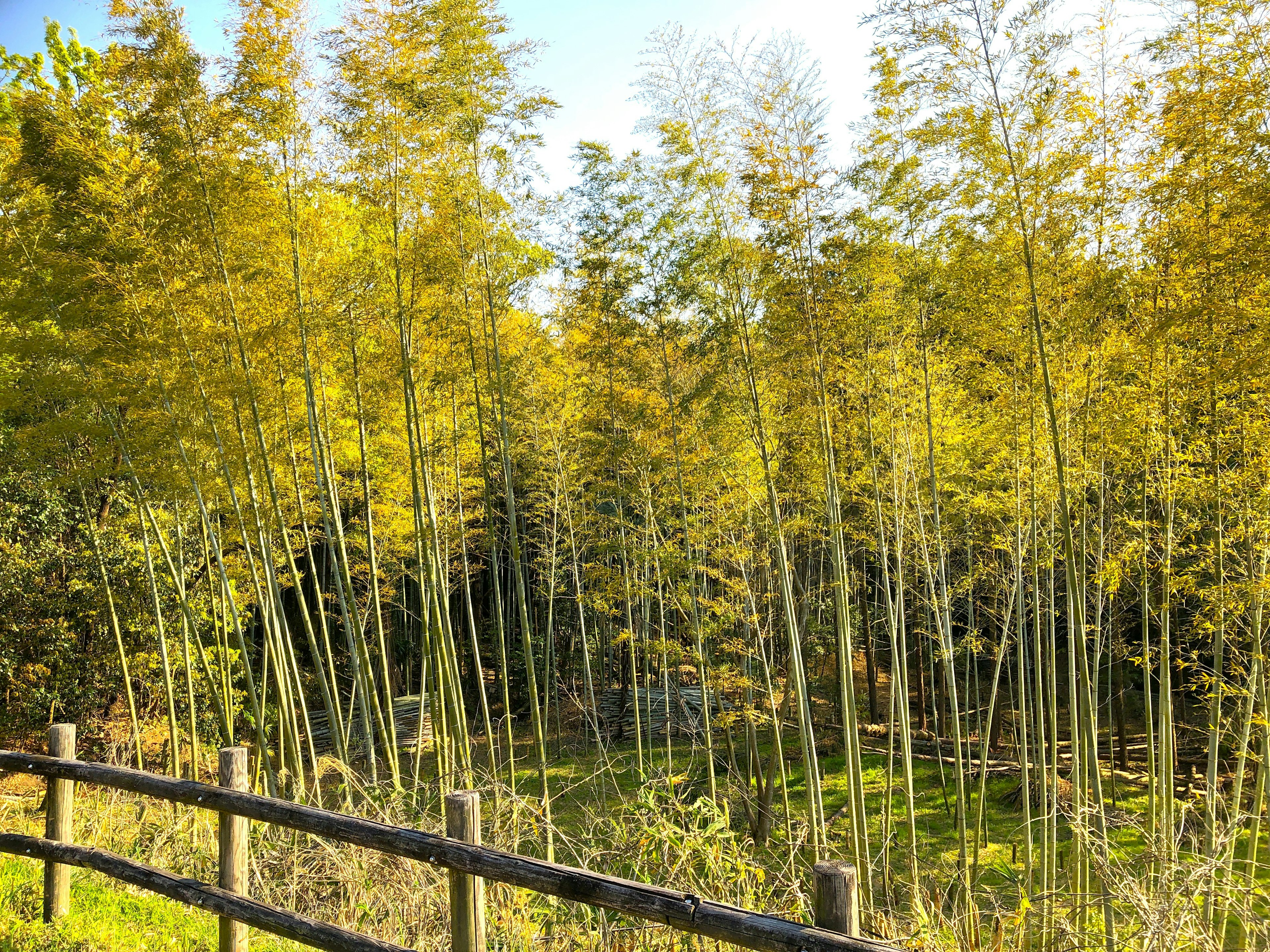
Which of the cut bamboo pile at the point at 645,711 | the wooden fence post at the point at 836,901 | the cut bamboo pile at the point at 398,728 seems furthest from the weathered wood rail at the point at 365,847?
the cut bamboo pile at the point at 645,711

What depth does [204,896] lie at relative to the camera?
270 centimetres

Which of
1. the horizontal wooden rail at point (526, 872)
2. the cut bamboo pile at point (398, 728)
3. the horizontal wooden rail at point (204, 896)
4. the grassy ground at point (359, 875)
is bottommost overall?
the cut bamboo pile at point (398, 728)

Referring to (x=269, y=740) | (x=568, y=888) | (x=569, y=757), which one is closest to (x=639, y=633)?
(x=569, y=757)

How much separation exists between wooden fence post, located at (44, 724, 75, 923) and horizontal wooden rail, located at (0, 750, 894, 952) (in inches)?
10.5

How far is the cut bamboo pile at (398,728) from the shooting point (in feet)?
42.3

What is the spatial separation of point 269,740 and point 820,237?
11148mm

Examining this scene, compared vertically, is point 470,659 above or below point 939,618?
below

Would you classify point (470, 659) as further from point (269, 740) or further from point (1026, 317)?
point (1026, 317)

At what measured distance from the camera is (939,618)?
7.30m

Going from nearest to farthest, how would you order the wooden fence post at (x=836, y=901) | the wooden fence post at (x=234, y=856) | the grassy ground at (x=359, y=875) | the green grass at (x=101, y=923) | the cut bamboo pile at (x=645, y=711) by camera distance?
the wooden fence post at (x=836, y=901), the wooden fence post at (x=234, y=856), the green grass at (x=101, y=923), the grassy ground at (x=359, y=875), the cut bamboo pile at (x=645, y=711)

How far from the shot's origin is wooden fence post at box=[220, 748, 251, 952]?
8.98ft

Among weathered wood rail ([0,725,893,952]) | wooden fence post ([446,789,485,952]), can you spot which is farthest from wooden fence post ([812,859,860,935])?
wooden fence post ([446,789,485,952])

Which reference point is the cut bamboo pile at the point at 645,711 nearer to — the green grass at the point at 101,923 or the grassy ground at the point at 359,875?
the grassy ground at the point at 359,875

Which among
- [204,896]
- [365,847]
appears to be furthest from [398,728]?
[365,847]
